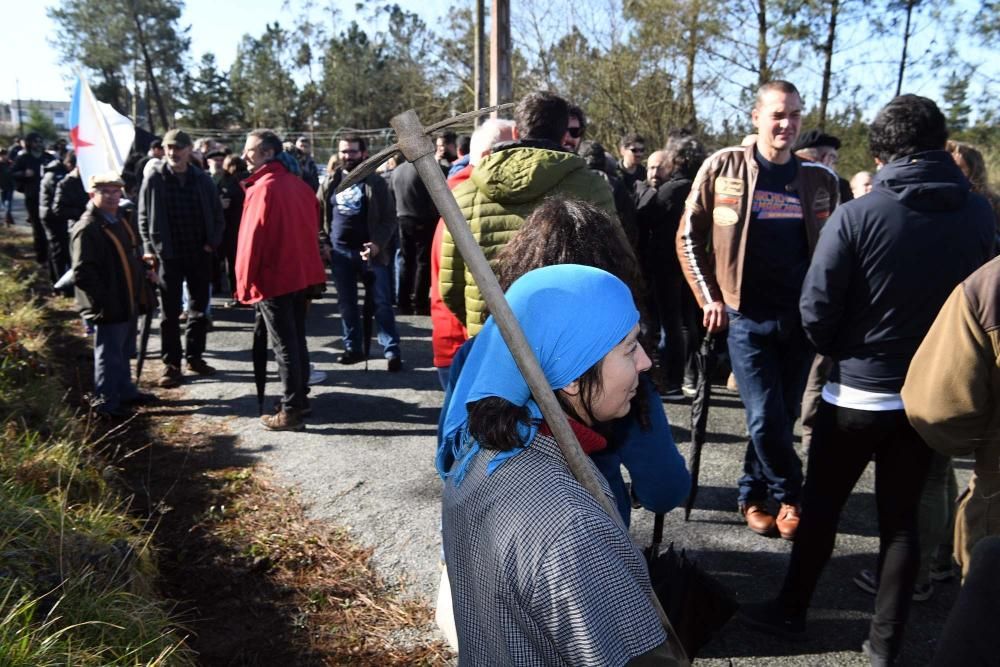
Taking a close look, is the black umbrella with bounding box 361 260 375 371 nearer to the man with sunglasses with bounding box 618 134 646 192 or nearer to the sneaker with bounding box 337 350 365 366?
the sneaker with bounding box 337 350 365 366

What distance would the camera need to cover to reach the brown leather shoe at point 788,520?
157 inches

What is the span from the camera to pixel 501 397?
1.42 meters

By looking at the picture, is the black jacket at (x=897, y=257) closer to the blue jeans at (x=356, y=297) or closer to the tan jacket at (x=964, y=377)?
the tan jacket at (x=964, y=377)

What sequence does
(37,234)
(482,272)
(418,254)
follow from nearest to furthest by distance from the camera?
1. (482,272)
2. (418,254)
3. (37,234)

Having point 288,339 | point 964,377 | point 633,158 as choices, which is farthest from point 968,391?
point 633,158

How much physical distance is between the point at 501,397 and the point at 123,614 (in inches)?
90.5

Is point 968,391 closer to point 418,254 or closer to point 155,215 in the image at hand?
point 418,254

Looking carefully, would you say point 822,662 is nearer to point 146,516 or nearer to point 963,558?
point 963,558

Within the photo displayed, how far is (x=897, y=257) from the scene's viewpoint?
278cm

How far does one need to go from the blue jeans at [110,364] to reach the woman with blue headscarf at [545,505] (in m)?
5.30

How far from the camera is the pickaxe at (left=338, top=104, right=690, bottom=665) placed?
51.8 inches

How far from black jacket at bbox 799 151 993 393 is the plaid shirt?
18.9ft

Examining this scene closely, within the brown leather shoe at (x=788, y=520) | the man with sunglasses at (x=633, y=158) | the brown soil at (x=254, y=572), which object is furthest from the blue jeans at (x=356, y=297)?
the brown leather shoe at (x=788, y=520)

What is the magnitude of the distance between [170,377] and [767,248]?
17.4 feet
